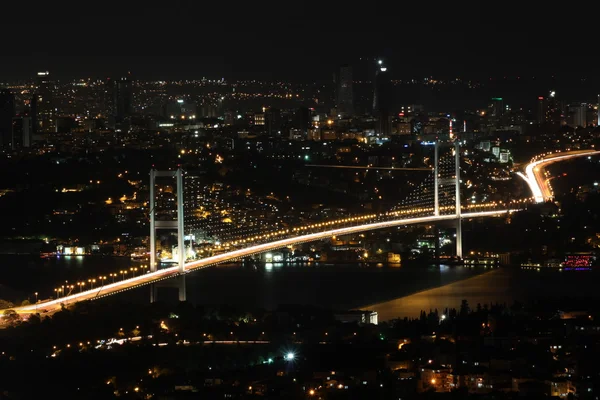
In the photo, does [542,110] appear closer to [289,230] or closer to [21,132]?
[21,132]

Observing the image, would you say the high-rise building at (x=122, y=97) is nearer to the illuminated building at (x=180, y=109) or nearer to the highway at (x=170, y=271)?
the illuminated building at (x=180, y=109)

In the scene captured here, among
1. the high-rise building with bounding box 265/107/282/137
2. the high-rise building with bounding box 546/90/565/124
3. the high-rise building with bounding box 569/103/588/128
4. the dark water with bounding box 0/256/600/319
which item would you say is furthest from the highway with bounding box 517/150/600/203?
the high-rise building with bounding box 265/107/282/137

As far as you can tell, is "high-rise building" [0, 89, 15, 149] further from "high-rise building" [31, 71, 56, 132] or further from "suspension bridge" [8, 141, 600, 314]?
"suspension bridge" [8, 141, 600, 314]

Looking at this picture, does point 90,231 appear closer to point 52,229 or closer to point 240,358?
point 52,229

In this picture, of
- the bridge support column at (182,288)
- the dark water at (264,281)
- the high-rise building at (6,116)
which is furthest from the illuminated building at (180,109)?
the bridge support column at (182,288)

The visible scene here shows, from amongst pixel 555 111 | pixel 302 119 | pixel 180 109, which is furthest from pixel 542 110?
pixel 180 109

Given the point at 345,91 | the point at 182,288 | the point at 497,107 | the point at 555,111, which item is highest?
the point at 345,91

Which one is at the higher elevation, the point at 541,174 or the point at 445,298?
the point at 541,174
